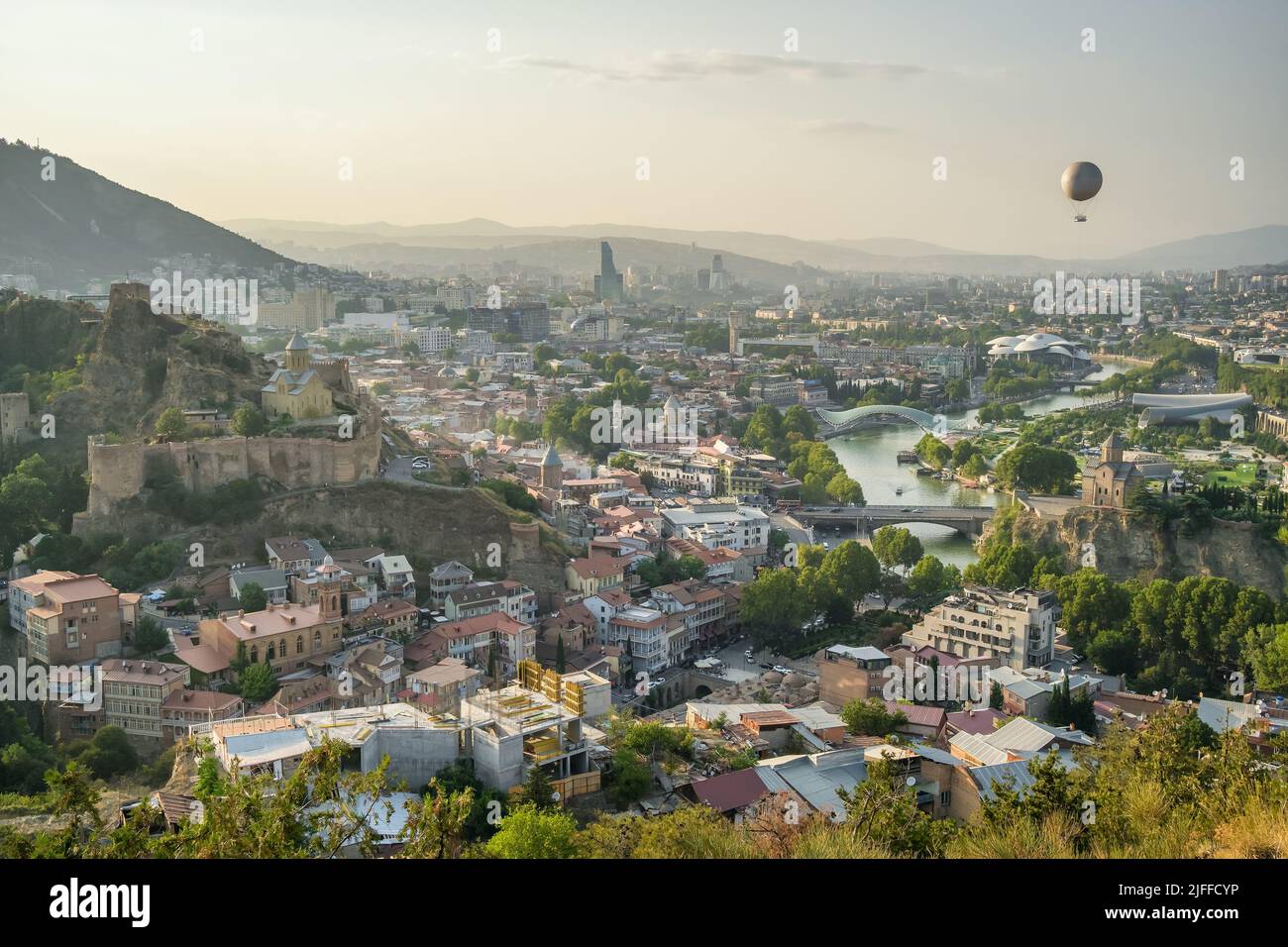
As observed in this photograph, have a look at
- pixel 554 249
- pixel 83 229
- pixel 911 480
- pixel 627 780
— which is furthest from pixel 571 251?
Result: pixel 627 780

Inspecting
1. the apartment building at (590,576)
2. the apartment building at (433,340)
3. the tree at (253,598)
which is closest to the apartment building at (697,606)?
the apartment building at (590,576)

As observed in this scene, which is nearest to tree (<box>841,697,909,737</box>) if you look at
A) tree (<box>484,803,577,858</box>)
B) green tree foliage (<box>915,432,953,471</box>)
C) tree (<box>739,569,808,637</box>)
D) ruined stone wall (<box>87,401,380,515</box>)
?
tree (<box>739,569,808,637</box>)

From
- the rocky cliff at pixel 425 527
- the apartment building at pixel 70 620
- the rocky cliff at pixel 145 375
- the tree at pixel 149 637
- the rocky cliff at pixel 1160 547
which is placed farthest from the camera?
the rocky cliff at pixel 1160 547

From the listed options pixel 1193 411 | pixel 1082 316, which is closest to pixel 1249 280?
pixel 1193 411

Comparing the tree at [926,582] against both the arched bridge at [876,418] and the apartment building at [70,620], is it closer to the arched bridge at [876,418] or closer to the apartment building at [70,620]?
the apartment building at [70,620]

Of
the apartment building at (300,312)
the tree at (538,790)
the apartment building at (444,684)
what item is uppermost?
the apartment building at (300,312)
